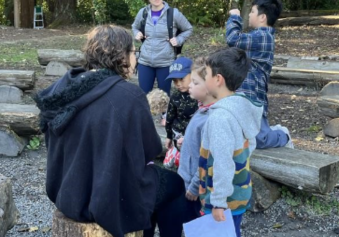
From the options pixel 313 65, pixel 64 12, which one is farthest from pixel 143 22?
pixel 64 12

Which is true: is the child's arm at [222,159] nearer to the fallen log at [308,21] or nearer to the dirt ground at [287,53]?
the dirt ground at [287,53]

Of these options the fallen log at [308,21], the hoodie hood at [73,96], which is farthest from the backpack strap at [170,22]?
the fallen log at [308,21]

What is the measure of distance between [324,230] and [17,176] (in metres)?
3.14

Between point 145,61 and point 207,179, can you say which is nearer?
point 207,179

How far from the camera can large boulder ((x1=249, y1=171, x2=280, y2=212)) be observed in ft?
15.8

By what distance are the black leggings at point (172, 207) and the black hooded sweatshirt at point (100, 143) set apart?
35cm

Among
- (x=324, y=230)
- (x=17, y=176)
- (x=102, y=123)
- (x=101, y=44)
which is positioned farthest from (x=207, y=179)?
(x=17, y=176)

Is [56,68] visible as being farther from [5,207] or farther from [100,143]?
[100,143]

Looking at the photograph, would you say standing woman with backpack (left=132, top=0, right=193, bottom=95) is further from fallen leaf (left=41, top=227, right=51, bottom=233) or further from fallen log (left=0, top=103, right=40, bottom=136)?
fallen leaf (left=41, top=227, right=51, bottom=233)

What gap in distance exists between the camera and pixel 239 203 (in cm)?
322

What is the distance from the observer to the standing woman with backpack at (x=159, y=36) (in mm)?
6496

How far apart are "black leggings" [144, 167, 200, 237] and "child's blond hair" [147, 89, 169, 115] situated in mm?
3247

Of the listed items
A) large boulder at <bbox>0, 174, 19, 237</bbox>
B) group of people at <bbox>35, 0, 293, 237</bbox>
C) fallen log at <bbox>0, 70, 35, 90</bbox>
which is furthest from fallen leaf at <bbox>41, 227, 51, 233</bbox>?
fallen log at <bbox>0, 70, 35, 90</bbox>

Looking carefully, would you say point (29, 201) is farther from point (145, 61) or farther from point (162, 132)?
point (145, 61)
